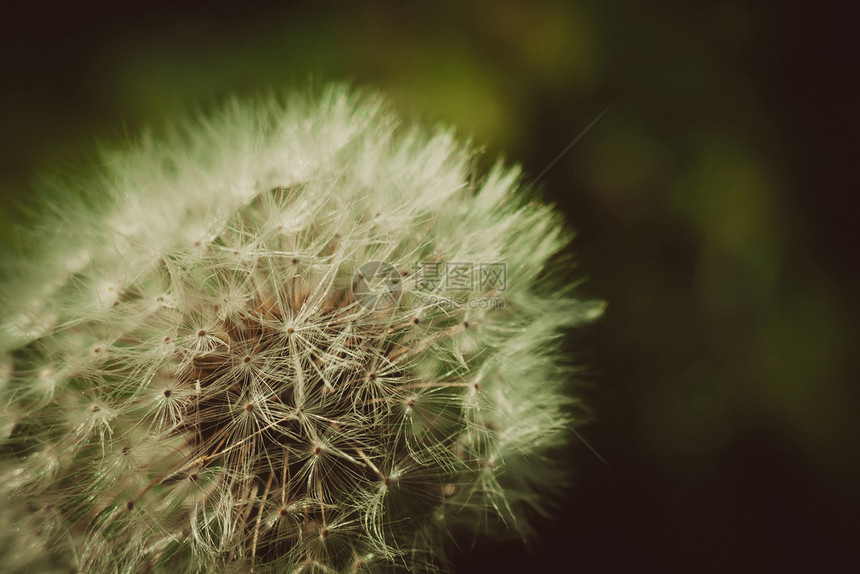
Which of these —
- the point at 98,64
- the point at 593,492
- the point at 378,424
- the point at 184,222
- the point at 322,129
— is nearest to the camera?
the point at 378,424

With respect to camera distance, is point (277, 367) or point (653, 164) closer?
point (277, 367)

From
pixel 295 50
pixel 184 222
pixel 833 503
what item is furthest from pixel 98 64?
pixel 833 503

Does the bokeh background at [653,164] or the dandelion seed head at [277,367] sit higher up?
the bokeh background at [653,164]

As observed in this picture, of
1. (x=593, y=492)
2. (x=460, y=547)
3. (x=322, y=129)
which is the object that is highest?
(x=322, y=129)

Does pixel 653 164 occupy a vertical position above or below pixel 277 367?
above

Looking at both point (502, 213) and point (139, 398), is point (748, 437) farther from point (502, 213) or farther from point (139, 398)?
point (139, 398)

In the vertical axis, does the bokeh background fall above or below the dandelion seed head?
above

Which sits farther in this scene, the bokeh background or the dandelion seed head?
the bokeh background

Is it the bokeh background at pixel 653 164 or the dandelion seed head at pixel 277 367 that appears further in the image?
the bokeh background at pixel 653 164
